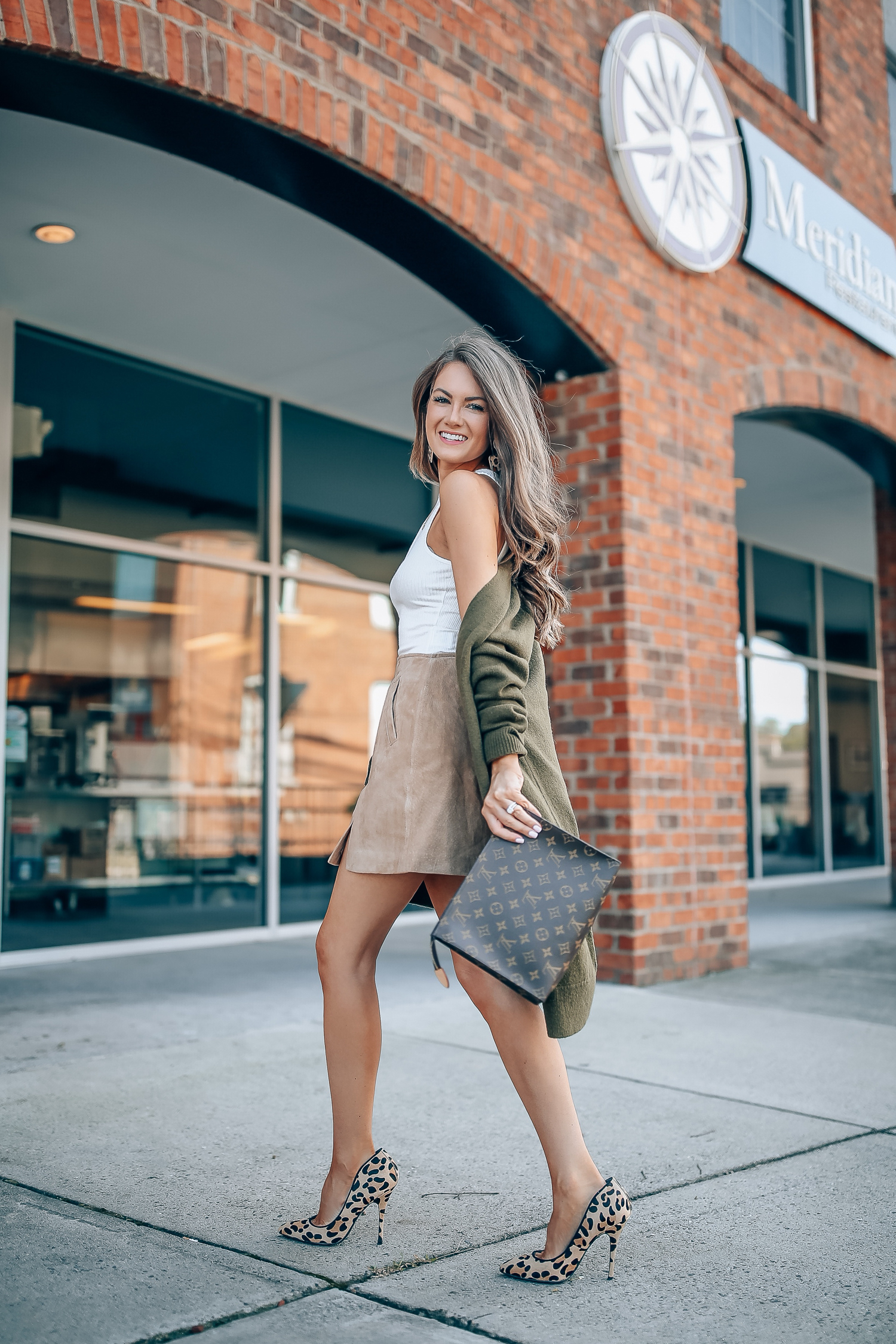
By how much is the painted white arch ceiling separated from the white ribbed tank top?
335 centimetres

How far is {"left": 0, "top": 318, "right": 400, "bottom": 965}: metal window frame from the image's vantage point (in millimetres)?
6621

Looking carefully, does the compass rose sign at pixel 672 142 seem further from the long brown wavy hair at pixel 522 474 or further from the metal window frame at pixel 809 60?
the long brown wavy hair at pixel 522 474

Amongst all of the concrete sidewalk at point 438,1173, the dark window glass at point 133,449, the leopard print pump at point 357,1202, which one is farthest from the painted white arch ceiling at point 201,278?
the leopard print pump at point 357,1202

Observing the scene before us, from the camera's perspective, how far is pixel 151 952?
705 cm

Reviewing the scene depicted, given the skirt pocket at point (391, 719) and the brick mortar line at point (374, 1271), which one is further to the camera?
the skirt pocket at point (391, 719)

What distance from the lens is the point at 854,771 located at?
559 inches

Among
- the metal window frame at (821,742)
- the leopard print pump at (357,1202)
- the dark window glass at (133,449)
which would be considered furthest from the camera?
the metal window frame at (821,742)

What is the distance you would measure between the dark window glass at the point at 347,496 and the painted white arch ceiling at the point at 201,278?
32 centimetres

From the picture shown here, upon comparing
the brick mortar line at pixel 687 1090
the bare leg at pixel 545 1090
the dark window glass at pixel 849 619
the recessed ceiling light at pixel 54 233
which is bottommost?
the brick mortar line at pixel 687 1090

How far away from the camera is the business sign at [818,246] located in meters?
7.06

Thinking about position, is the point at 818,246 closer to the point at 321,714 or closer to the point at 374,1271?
the point at 321,714

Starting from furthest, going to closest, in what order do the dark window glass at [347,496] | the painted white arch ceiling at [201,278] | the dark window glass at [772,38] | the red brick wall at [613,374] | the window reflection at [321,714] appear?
the dark window glass at [347,496] → the window reflection at [321,714] → the dark window glass at [772,38] → the painted white arch ceiling at [201,278] → the red brick wall at [613,374]

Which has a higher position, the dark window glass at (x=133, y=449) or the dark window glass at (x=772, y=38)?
the dark window glass at (x=772, y=38)

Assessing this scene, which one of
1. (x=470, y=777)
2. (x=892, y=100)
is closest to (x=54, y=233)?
(x=470, y=777)
